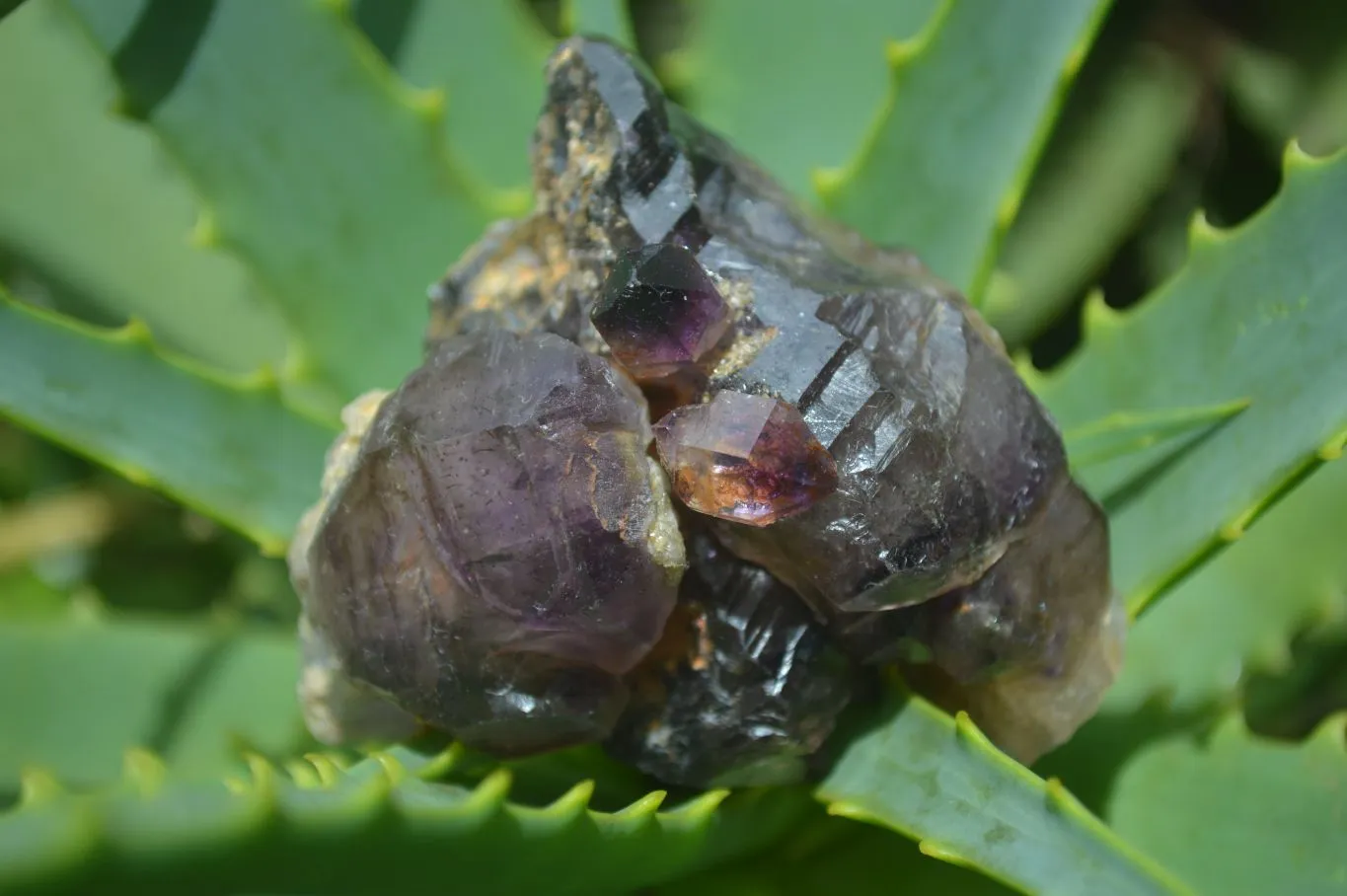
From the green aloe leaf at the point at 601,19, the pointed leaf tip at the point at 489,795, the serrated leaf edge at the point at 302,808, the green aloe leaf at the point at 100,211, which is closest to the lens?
the serrated leaf edge at the point at 302,808

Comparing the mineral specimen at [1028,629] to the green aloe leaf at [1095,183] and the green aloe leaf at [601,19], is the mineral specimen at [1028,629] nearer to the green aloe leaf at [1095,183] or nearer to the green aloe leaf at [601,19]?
the green aloe leaf at [601,19]

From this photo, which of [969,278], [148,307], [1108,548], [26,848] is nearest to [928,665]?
[1108,548]

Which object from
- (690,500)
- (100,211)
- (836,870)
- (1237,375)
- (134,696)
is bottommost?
(134,696)

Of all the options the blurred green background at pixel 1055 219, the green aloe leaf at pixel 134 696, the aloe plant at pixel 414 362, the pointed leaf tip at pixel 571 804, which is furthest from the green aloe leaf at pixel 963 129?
the green aloe leaf at pixel 134 696

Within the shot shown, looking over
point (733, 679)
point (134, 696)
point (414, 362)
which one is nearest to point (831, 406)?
point (733, 679)

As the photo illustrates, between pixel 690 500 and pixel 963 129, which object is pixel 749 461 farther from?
pixel 963 129

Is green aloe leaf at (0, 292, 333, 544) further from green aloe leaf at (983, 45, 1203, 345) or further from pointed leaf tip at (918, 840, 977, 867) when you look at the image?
green aloe leaf at (983, 45, 1203, 345)
